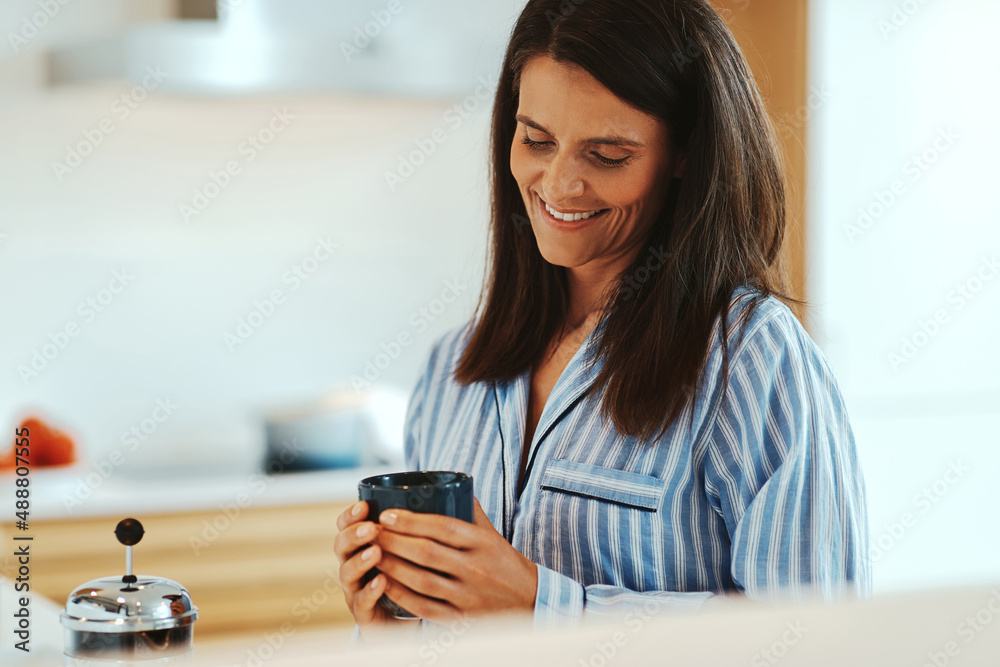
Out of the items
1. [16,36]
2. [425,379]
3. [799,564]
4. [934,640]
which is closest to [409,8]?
[16,36]

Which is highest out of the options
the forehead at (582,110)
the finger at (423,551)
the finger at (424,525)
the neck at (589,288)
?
the forehead at (582,110)

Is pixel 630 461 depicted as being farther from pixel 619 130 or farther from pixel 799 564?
pixel 619 130

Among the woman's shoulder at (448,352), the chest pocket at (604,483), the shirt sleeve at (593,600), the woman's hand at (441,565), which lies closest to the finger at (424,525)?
the woman's hand at (441,565)

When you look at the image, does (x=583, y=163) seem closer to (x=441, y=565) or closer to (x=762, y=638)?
(x=441, y=565)

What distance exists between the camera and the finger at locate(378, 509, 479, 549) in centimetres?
79

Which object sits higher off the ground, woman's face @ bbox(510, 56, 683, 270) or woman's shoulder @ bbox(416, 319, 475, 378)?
woman's face @ bbox(510, 56, 683, 270)

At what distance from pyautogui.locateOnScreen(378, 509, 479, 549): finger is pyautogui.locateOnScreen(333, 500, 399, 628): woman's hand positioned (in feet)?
0.05

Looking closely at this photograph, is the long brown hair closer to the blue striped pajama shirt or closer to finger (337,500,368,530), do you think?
the blue striped pajama shirt

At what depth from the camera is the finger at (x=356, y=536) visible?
2.59 feet

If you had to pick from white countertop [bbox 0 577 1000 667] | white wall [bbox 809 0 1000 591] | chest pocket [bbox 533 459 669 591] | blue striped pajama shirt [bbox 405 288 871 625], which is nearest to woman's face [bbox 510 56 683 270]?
blue striped pajama shirt [bbox 405 288 871 625]

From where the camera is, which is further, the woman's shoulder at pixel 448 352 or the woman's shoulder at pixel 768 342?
the woman's shoulder at pixel 448 352

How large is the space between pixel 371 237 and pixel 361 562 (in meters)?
2.40

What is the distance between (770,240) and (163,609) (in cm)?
75

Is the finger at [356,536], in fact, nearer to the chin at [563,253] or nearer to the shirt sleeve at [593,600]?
the shirt sleeve at [593,600]
